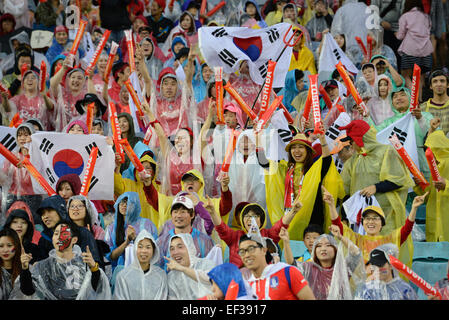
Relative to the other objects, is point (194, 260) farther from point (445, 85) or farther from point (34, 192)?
point (445, 85)

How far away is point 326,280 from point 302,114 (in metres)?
4.41

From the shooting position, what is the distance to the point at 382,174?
10.9m

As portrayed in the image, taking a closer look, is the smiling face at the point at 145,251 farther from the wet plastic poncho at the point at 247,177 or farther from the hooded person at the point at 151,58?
the hooded person at the point at 151,58

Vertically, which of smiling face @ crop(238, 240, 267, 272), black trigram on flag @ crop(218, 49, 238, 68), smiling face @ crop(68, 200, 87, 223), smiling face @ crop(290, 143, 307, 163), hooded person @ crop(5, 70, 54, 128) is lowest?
smiling face @ crop(238, 240, 267, 272)

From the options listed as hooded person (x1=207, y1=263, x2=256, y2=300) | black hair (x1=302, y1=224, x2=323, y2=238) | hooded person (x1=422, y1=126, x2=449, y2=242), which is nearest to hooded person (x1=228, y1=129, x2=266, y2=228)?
black hair (x1=302, y1=224, x2=323, y2=238)

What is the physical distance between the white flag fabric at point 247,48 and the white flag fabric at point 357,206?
3216mm

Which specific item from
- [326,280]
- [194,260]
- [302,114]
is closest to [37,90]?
[302,114]

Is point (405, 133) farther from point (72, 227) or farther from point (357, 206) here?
point (72, 227)

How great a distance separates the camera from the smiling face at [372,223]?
9.80m

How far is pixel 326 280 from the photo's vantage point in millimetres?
8883

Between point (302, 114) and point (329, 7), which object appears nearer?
point (302, 114)

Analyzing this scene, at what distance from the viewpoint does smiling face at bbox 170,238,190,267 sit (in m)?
9.18

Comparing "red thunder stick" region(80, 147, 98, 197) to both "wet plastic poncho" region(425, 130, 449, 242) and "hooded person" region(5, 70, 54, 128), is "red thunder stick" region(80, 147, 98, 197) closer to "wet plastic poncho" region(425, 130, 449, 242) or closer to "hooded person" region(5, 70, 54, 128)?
"hooded person" region(5, 70, 54, 128)

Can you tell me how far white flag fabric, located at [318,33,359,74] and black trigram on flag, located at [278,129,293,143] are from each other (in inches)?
129
